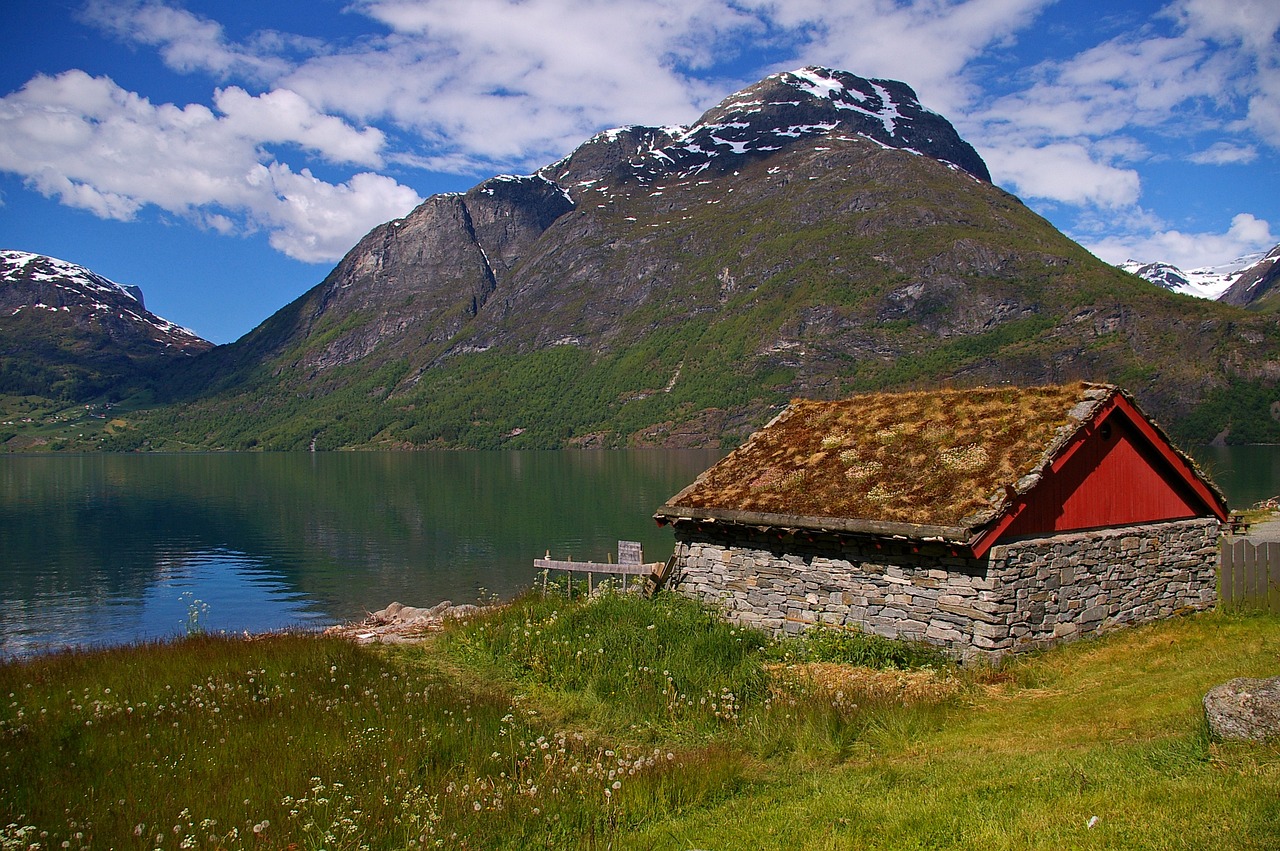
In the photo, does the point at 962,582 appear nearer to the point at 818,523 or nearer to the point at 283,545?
the point at 818,523

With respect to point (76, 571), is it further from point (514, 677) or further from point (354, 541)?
point (514, 677)

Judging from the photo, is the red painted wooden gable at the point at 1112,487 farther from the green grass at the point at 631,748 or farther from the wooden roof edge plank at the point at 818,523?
the green grass at the point at 631,748

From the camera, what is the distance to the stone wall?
12.5 meters

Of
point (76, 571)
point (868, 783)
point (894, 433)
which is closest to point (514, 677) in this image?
point (868, 783)

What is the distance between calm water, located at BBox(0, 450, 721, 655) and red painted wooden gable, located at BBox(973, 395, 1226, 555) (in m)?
13.9

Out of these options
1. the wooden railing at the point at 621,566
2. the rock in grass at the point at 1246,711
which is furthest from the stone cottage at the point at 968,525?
the rock in grass at the point at 1246,711

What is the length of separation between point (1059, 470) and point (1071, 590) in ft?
6.43

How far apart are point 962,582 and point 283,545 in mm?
51431

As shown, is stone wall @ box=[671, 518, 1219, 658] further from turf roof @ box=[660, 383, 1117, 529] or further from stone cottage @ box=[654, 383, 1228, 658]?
turf roof @ box=[660, 383, 1117, 529]

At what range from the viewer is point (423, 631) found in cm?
1817

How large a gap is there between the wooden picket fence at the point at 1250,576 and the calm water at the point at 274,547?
16.4m

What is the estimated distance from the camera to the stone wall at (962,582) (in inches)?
490

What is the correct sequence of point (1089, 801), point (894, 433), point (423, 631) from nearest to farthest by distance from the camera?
point (1089, 801) < point (894, 433) < point (423, 631)

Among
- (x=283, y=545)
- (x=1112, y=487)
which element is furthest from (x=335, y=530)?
(x=1112, y=487)
